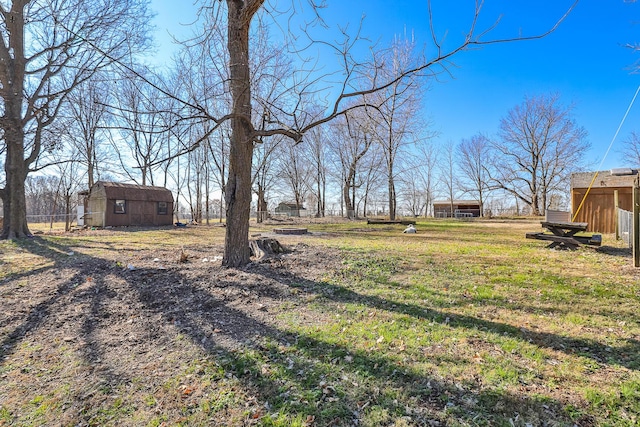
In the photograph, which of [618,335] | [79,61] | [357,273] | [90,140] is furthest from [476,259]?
[90,140]

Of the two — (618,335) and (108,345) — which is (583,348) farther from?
(108,345)

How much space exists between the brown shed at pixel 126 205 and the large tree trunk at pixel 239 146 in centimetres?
1637

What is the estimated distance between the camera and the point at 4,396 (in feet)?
7.20

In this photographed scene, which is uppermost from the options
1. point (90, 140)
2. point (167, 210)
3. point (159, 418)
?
point (90, 140)

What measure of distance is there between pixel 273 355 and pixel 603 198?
52.1 ft

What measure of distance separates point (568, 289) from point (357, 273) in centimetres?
296

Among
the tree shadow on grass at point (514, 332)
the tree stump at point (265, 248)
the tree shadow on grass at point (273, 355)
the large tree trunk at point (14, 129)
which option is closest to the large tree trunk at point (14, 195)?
the large tree trunk at point (14, 129)

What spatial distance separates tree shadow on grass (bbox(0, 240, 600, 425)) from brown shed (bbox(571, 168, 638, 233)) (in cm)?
1355

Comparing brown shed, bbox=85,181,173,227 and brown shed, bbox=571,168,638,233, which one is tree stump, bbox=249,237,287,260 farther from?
brown shed, bbox=85,181,173,227

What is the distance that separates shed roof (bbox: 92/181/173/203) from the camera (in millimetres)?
18062

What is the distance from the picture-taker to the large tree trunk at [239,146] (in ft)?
17.0

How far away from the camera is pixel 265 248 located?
6.52 m

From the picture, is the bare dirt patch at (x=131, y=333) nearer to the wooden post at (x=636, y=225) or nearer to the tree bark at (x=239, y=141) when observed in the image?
the tree bark at (x=239, y=141)

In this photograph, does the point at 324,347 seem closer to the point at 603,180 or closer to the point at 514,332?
the point at 514,332
